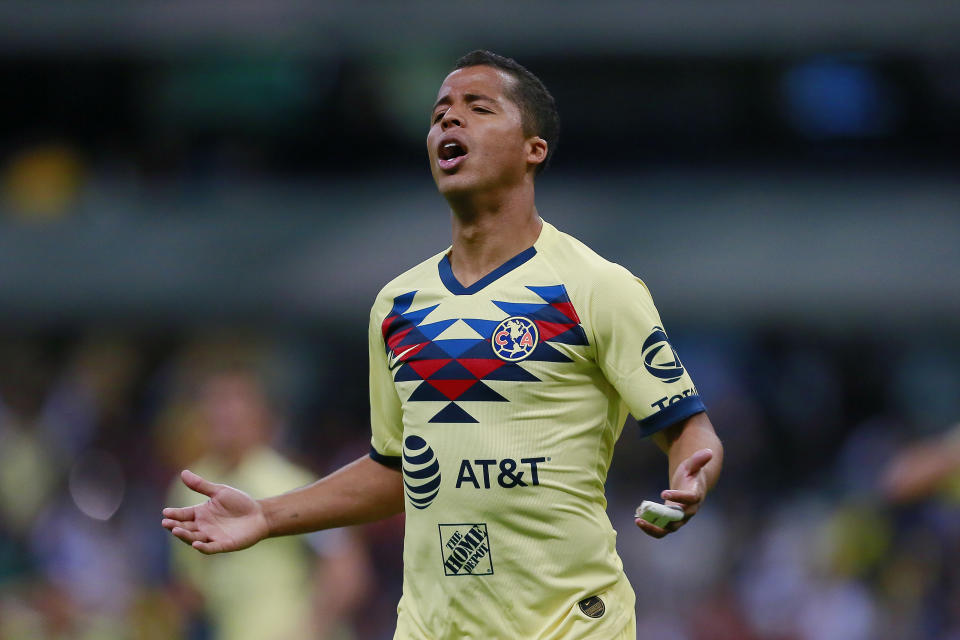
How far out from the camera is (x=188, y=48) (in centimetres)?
1786

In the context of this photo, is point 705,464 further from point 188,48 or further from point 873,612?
point 188,48

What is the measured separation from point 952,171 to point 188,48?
9576 millimetres

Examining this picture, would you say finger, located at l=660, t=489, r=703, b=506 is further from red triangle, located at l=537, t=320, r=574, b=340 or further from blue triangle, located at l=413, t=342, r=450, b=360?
blue triangle, located at l=413, t=342, r=450, b=360

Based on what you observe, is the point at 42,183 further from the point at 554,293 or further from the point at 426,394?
the point at 554,293

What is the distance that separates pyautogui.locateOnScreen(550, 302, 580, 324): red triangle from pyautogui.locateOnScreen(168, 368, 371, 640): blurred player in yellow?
379 centimetres

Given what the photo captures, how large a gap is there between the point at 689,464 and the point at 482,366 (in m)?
0.71

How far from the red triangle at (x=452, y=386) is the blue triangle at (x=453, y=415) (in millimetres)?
30

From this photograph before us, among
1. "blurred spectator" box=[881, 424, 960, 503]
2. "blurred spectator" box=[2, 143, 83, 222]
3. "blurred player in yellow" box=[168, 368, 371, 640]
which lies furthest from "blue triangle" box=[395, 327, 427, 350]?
"blurred spectator" box=[2, 143, 83, 222]

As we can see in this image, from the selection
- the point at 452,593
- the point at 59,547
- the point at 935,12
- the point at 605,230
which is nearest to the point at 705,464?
the point at 452,593

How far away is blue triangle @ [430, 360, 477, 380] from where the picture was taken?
4168 mm

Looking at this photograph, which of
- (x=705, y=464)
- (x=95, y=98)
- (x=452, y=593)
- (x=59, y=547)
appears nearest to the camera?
(x=705, y=464)

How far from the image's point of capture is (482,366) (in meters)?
4.15

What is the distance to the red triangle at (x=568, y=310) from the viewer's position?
13.6 feet

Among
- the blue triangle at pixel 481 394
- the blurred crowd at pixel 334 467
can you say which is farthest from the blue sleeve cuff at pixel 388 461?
the blurred crowd at pixel 334 467
